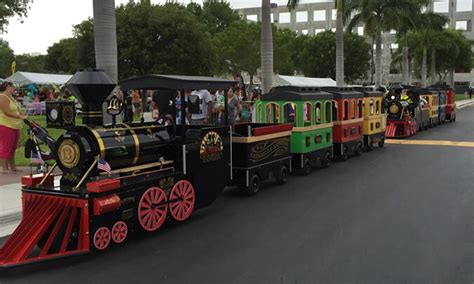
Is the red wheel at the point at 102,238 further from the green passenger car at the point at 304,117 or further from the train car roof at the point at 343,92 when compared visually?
the train car roof at the point at 343,92

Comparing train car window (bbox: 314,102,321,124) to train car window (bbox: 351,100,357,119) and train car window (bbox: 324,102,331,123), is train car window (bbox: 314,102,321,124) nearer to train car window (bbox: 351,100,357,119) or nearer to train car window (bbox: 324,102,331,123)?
train car window (bbox: 324,102,331,123)

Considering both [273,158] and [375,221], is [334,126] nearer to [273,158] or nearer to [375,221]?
[273,158]

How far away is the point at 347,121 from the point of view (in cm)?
1368

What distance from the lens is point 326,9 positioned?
309 feet

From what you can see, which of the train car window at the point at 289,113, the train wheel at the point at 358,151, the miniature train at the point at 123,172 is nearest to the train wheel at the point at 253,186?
the miniature train at the point at 123,172

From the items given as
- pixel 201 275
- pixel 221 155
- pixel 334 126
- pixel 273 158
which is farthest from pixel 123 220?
pixel 334 126

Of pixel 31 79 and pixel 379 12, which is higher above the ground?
pixel 379 12

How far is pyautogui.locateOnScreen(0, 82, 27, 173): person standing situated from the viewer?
33.1ft

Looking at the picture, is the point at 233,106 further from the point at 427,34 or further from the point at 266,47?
the point at 427,34

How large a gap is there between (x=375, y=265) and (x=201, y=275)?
196cm

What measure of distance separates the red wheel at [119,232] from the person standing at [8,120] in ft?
16.4

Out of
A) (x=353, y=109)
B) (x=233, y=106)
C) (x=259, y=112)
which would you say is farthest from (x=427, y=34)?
(x=259, y=112)

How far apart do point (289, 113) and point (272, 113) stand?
1.52 ft

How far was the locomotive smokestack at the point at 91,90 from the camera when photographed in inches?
258
